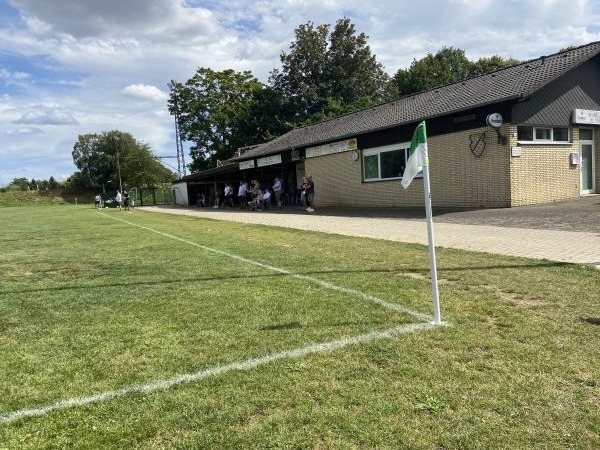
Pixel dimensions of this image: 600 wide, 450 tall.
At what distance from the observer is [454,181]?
61.9 feet

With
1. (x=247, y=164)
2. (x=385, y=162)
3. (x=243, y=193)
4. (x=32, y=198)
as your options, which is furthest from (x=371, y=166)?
(x=32, y=198)

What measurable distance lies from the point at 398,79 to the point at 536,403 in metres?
58.5

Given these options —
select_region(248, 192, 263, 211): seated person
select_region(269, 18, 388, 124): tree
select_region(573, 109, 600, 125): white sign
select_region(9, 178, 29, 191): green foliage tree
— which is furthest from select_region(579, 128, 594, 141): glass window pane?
select_region(9, 178, 29, 191): green foliage tree

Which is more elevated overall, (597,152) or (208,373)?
(597,152)

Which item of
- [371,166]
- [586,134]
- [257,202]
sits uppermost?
[586,134]

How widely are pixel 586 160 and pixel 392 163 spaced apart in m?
7.53

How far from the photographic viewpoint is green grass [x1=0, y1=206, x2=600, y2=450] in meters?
2.85

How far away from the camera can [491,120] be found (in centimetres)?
1683

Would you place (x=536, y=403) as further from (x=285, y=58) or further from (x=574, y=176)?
(x=285, y=58)

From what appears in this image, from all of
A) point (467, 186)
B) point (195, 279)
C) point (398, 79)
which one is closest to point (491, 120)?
point (467, 186)

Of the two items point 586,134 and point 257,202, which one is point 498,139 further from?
point 257,202

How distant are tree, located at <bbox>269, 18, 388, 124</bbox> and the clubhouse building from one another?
26497mm

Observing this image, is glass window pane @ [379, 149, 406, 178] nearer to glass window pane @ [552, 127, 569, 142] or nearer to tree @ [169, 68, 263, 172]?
glass window pane @ [552, 127, 569, 142]

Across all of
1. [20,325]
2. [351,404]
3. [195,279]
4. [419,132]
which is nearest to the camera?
[351,404]
